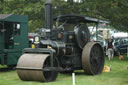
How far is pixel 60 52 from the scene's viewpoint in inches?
429

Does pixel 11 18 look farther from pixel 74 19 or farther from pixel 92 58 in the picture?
pixel 92 58

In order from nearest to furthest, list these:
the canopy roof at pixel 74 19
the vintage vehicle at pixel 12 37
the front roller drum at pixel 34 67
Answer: the front roller drum at pixel 34 67 → the canopy roof at pixel 74 19 → the vintage vehicle at pixel 12 37

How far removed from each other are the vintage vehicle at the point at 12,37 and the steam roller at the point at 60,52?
2.14 m

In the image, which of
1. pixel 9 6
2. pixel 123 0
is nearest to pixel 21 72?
pixel 123 0

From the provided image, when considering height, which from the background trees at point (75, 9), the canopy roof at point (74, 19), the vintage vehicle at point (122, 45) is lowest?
the vintage vehicle at point (122, 45)

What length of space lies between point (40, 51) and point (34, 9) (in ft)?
35.9

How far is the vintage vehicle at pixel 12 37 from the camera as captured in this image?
1293cm

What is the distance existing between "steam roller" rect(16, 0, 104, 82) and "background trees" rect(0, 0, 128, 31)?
24.2 feet

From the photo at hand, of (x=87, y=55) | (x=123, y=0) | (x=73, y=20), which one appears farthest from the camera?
(x=123, y=0)

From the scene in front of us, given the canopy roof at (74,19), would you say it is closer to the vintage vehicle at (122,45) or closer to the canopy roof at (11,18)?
the canopy roof at (11,18)

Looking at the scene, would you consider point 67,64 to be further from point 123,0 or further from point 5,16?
point 123,0

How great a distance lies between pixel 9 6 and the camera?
70.0 feet

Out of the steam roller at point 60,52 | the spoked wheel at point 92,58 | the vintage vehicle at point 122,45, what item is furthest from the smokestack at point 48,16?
the vintage vehicle at point 122,45

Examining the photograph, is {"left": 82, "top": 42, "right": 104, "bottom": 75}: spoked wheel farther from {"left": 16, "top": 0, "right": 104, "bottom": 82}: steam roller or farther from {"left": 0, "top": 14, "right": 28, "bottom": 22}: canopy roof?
{"left": 0, "top": 14, "right": 28, "bottom": 22}: canopy roof
